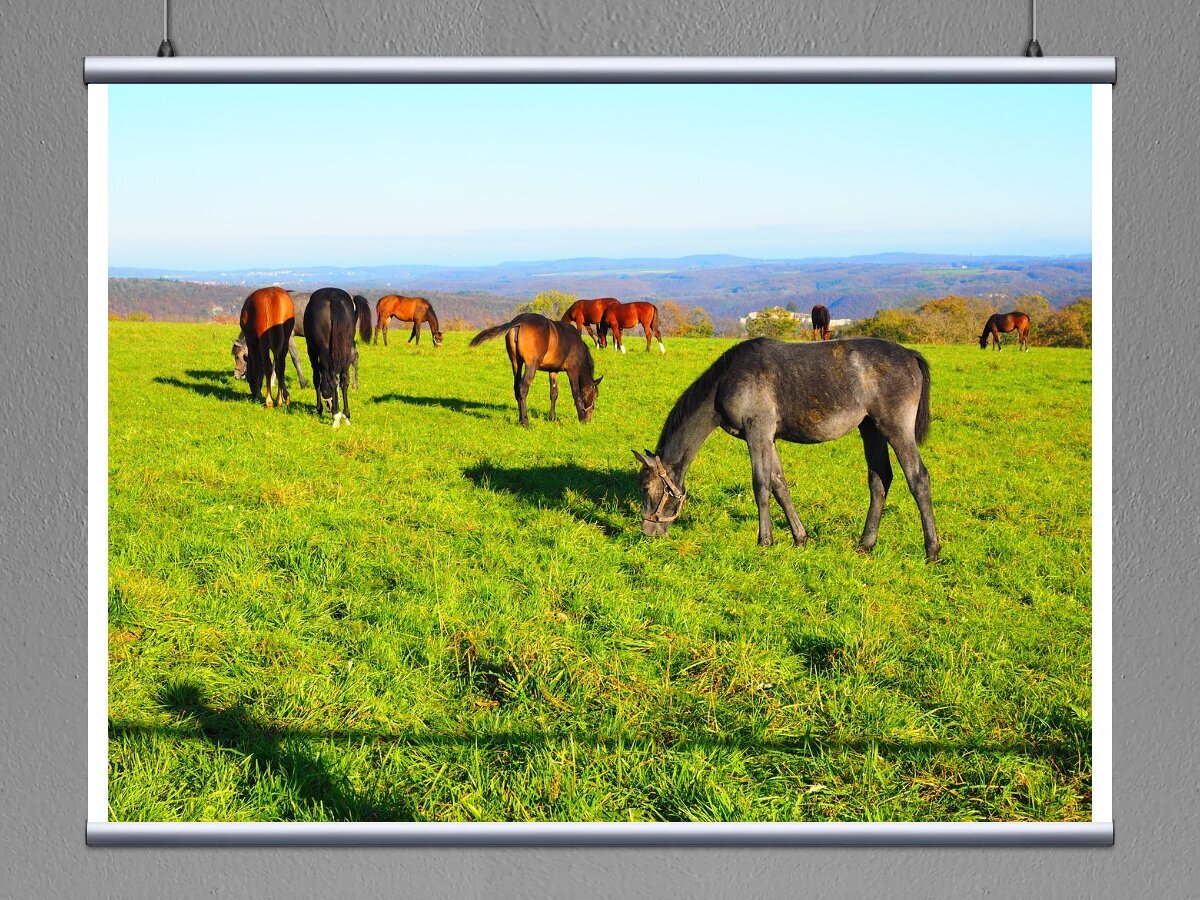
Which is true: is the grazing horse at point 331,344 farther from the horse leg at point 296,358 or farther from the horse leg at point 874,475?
the horse leg at point 874,475

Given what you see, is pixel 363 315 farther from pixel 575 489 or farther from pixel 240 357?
pixel 575 489

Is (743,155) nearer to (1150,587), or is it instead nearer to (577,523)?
(577,523)

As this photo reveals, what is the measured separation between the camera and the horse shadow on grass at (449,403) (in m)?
5.50

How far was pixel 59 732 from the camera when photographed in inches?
143

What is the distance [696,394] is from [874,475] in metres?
1.05

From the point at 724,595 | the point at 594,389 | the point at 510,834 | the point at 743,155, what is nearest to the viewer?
the point at 510,834

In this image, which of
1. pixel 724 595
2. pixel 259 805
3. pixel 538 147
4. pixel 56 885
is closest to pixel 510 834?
pixel 259 805

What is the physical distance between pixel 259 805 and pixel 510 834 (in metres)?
1.01

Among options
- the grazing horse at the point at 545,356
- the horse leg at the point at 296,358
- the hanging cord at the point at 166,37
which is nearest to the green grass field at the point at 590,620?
the grazing horse at the point at 545,356

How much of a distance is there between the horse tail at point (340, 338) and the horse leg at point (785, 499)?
2350mm

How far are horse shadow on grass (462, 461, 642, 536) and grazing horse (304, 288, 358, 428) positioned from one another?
3.52 feet

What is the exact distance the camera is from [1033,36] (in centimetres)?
358

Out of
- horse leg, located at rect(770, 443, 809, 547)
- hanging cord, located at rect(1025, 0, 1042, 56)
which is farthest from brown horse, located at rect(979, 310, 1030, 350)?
horse leg, located at rect(770, 443, 809, 547)

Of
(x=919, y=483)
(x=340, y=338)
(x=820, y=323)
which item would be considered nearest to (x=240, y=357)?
(x=340, y=338)
